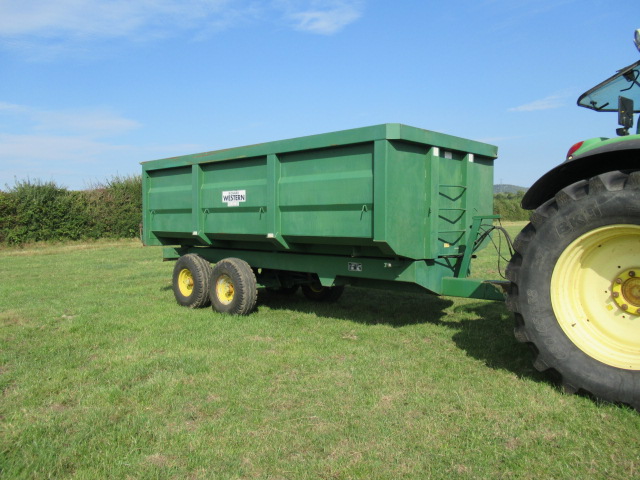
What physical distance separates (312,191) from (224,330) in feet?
6.26

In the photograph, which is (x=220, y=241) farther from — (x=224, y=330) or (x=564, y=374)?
(x=564, y=374)

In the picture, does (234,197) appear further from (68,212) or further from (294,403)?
(68,212)

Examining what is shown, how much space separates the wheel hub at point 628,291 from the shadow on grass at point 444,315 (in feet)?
2.69

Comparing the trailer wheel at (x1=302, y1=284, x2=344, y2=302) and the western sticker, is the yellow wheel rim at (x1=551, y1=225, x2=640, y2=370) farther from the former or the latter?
the trailer wheel at (x1=302, y1=284, x2=344, y2=302)

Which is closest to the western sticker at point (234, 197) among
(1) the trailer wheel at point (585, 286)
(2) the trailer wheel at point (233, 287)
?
(2) the trailer wheel at point (233, 287)

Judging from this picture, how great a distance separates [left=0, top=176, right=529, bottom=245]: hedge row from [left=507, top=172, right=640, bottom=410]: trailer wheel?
20.4 metres

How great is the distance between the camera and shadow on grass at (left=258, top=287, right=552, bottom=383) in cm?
465

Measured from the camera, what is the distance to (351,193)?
17.3 feet

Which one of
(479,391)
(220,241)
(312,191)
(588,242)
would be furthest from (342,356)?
(220,241)

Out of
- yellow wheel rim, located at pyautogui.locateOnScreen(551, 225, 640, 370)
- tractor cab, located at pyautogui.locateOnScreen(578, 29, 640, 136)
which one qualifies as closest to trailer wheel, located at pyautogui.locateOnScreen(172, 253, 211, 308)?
yellow wheel rim, located at pyautogui.locateOnScreen(551, 225, 640, 370)

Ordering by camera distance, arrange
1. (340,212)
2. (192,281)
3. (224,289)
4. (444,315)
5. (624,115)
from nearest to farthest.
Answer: (624,115) → (340,212) → (444,315) → (224,289) → (192,281)

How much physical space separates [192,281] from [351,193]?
3.40 metres

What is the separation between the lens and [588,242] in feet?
11.6

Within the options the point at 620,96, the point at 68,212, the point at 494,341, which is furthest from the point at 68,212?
the point at 620,96
